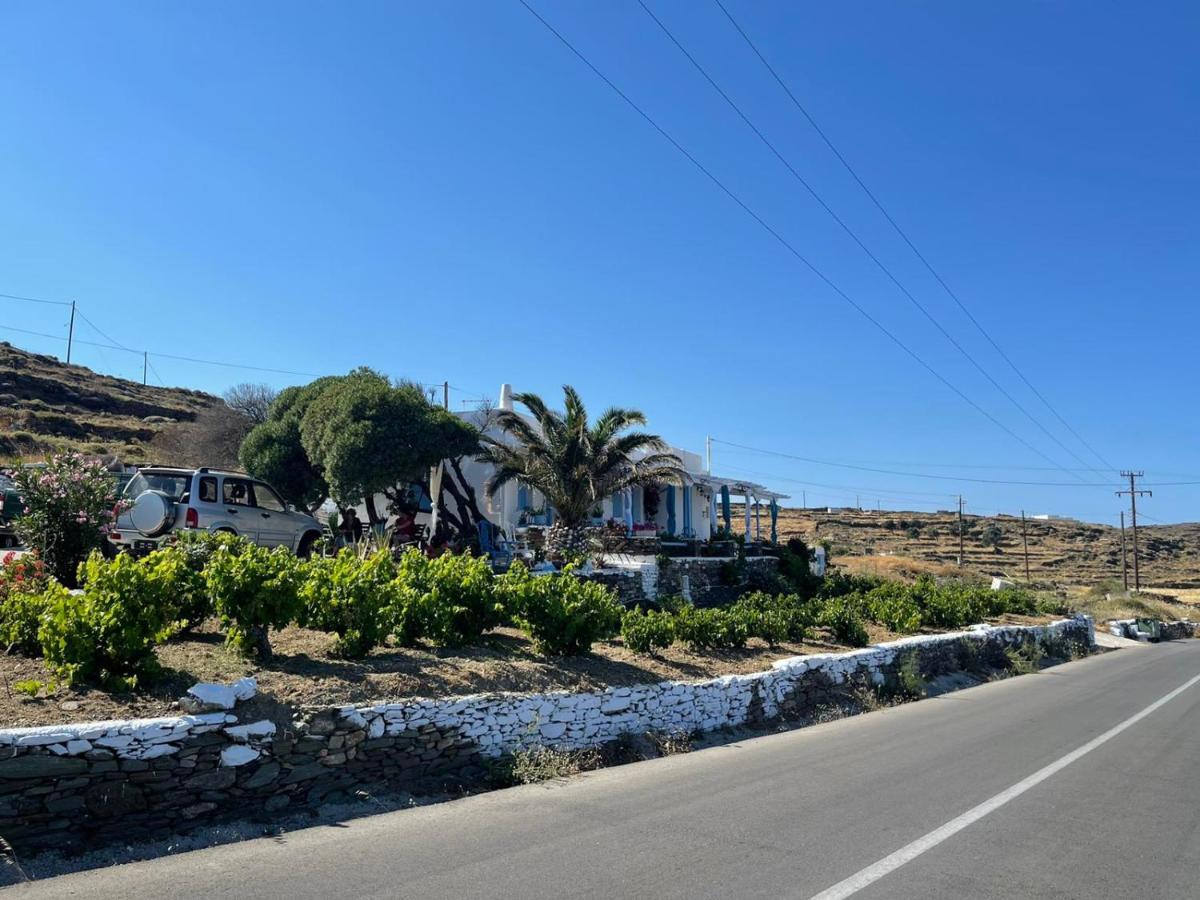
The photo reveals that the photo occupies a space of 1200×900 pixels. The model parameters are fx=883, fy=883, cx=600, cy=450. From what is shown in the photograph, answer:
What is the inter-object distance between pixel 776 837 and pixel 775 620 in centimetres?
Answer: 872

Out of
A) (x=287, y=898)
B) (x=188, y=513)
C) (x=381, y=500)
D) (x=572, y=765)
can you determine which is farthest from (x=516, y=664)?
(x=381, y=500)

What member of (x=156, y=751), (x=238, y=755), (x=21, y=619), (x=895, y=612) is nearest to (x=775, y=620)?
(x=895, y=612)

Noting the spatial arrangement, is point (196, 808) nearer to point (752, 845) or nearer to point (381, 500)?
point (752, 845)

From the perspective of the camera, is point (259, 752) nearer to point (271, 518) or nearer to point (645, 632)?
point (645, 632)

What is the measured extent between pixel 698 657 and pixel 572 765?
428 centimetres

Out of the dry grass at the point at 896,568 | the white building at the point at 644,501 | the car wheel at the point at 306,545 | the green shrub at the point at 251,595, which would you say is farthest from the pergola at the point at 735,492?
the green shrub at the point at 251,595

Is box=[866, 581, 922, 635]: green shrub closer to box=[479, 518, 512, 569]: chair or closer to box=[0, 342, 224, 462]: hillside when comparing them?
box=[479, 518, 512, 569]: chair

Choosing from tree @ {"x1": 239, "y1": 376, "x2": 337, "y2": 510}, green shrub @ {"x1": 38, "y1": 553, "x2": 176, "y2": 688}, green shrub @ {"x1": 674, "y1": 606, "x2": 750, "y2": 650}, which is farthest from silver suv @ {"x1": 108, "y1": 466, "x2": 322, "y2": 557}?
tree @ {"x1": 239, "y1": 376, "x2": 337, "y2": 510}

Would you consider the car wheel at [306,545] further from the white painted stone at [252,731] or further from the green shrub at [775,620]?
the white painted stone at [252,731]

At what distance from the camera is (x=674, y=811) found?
7254 mm

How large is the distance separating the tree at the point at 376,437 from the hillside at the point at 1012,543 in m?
36.2

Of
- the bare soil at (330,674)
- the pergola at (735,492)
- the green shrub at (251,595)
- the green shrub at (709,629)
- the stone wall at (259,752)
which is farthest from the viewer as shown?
the pergola at (735,492)

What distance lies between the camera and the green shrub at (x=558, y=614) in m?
10.5

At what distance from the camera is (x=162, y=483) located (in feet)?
52.8
